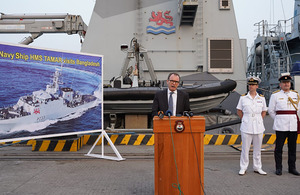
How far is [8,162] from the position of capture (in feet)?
16.8

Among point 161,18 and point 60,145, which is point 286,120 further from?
point 161,18

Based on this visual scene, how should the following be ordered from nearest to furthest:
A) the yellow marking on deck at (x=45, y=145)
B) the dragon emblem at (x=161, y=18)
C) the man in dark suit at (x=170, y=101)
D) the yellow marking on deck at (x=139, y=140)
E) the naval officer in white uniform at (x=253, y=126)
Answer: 1. the man in dark suit at (x=170, y=101)
2. the naval officer in white uniform at (x=253, y=126)
3. the yellow marking on deck at (x=45, y=145)
4. the yellow marking on deck at (x=139, y=140)
5. the dragon emblem at (x=161, y=18)

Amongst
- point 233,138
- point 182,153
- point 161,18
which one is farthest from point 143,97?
point 182,153

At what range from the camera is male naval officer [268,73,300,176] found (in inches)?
175

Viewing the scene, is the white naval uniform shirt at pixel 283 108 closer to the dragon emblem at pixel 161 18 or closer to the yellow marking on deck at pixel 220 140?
the yellow marking on deck at pixel 220 140

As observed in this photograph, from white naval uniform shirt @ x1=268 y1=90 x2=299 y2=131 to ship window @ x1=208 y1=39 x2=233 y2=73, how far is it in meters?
7.73

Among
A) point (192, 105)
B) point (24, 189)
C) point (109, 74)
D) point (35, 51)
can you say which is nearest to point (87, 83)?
point (35, 51)

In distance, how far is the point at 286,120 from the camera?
176 inches

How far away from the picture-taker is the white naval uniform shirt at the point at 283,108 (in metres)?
4.45

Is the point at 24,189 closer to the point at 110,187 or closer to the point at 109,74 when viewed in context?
the point at 110,187

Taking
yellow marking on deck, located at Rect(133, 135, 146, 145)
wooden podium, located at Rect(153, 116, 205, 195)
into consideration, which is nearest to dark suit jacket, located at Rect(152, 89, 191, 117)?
wooden podium, located at Rect(153, 116, 205, 195)

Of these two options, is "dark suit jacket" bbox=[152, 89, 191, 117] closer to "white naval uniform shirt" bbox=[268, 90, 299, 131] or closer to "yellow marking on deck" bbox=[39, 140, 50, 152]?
"white naval uniform shirt" bbox=[268, 90, 299, 131]

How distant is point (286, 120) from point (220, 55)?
27.0 ft

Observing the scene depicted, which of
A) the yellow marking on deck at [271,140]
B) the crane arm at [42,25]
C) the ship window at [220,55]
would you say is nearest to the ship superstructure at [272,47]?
the ship window at [220,55]
